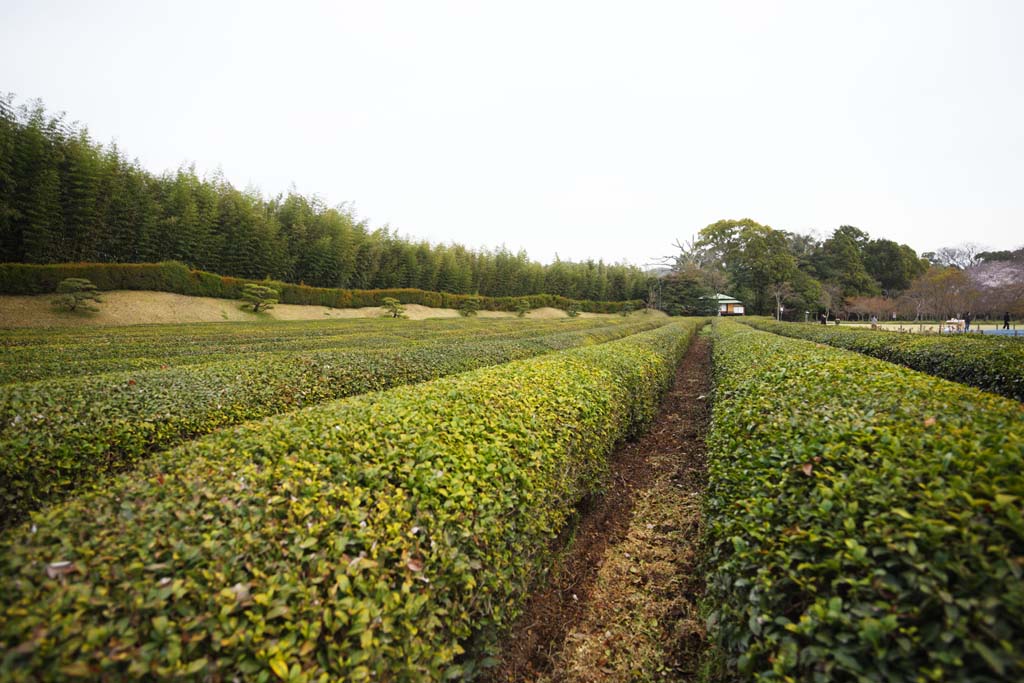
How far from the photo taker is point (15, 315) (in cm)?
1378

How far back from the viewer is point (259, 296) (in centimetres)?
2223

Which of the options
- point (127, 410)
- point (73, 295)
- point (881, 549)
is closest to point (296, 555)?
point (881, 549)

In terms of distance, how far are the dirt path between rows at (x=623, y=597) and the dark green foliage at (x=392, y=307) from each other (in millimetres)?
26952

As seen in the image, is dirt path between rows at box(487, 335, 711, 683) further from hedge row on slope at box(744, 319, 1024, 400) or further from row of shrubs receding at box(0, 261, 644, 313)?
row of shrubs receding at box(0, 261, 644, 313)

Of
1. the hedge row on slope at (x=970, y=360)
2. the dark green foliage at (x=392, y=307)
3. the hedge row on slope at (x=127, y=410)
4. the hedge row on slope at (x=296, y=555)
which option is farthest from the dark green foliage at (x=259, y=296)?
the hedge row on slope at (x=970, y=360)

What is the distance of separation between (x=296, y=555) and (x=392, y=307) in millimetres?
29442

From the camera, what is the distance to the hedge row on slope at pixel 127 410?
3.05 meters

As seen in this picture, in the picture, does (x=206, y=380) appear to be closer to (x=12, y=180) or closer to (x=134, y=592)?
(x=134, y=592)

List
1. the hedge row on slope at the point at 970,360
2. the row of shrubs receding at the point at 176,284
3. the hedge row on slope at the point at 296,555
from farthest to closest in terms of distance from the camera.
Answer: the row of shrubs receding at the point at 176,284, the hedge row on slope at the point at 970,360, the hedge row on slope at the point at 296,555

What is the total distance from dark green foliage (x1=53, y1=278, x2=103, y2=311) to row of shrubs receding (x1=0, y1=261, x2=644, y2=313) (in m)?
0.78

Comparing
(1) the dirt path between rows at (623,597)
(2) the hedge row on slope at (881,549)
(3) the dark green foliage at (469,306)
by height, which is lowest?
(1) the dirt path between rows at (623,597)

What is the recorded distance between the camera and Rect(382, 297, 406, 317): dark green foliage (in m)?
29.4

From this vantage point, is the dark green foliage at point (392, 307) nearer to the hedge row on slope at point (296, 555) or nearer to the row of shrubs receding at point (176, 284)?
the row of shrubs receding at point (176, 284)

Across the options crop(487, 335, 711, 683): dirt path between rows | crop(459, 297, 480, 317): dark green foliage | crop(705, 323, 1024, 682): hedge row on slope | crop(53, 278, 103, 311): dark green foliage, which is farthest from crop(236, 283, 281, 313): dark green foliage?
crop(705, 323, 1024, 682): hedge row on slope
